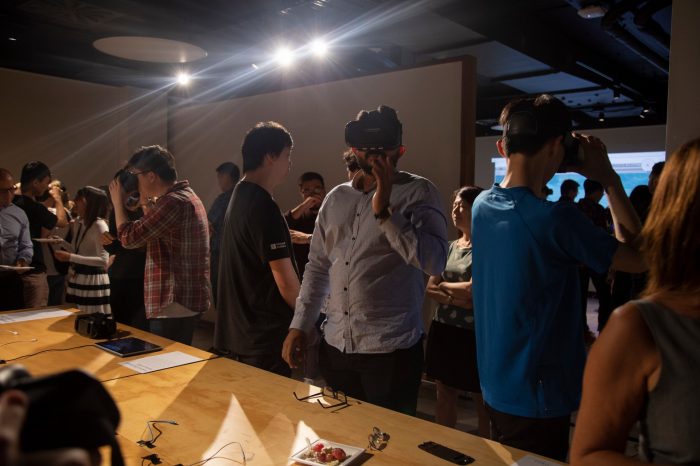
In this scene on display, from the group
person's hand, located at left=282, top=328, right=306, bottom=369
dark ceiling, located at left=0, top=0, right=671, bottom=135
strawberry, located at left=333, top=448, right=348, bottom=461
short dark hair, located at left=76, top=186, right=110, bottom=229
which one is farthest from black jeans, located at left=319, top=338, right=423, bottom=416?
dark ceiling, located at left=0, top=0, right=671, bottom=135

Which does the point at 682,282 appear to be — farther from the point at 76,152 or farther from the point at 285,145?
the point at 76,152

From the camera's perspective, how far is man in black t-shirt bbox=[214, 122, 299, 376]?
2117 mm

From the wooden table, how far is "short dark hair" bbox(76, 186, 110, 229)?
1.93 metres

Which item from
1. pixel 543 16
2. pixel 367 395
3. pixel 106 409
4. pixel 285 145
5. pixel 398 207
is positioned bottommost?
pixel 367 395

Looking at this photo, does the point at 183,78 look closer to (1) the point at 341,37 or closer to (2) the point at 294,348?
(1) the point at 341,37

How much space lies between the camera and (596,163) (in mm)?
1492

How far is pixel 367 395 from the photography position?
1.89 metres

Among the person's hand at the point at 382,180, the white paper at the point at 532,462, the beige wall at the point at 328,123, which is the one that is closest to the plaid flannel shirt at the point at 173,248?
the person's hand at the point at 382,180

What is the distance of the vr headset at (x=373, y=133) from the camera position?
1828 millimetres

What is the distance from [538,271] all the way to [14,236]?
13.1 ft

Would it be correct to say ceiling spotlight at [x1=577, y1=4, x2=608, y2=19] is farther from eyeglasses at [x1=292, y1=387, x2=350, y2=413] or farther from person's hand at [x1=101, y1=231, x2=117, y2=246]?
eyeglasses at [x1=292, y1=387, x2=350, y2=413]

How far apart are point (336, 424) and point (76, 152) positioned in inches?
250

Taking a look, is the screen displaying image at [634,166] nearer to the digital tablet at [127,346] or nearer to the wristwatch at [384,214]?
the wristwatch at [384,214]

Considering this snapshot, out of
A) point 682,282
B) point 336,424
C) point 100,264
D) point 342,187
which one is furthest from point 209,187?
point 682,282
